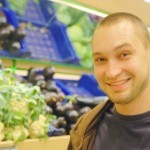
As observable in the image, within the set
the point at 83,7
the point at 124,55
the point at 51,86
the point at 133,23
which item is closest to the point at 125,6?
the point at 83,7

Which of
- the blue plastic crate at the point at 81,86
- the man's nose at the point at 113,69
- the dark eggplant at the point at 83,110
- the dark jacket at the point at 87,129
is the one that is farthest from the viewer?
the blue plastic crate at the point at 81,86

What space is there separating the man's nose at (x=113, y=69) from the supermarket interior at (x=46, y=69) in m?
0.56

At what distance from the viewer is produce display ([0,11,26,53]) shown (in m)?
1.96

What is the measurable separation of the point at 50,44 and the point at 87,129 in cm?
128

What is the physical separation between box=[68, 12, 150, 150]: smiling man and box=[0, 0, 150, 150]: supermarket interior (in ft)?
1.46

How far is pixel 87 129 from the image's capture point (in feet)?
4.09

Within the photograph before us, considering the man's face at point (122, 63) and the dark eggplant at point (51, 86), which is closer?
the man's face at point (122, 63)

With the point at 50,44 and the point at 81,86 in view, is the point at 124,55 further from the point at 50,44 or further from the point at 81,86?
the point at 81,86

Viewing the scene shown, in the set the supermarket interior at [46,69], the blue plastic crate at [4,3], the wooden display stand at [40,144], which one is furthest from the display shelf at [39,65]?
the wooden display stand at [40,144]

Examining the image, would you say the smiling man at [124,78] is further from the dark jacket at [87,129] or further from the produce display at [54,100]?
the produce display at [54,100]

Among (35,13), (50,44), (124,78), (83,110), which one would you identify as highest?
(124,78)

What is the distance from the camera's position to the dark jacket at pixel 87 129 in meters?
1.22

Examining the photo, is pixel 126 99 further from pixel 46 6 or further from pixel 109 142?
pixel 46 6

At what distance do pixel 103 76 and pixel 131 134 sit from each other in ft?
0.71
